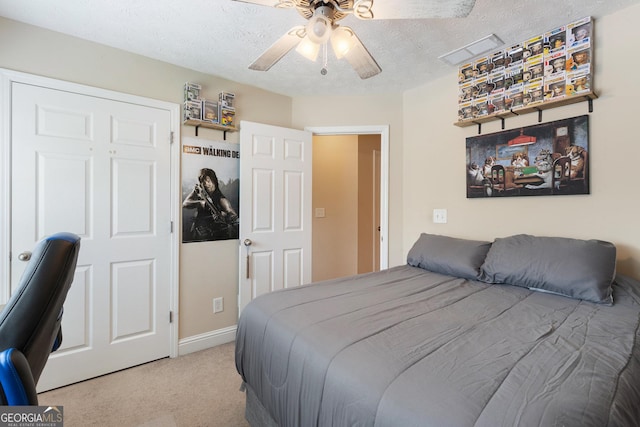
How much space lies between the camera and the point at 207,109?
2432mm

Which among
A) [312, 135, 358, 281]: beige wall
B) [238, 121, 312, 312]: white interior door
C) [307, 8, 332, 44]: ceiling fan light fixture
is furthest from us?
[312, 135, 358, 281]: beige wall

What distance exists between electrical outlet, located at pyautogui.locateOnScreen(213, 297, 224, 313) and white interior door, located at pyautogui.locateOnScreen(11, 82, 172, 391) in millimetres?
380

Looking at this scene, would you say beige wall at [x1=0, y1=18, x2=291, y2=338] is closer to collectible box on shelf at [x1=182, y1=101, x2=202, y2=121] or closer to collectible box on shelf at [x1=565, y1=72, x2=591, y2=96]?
collectible box on shelf at [x1=182, y1=101, x2=202, y2=121]

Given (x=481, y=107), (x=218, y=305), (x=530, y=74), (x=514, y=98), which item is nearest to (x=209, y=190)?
(x=218, y=305)

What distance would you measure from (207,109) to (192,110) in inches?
4.9

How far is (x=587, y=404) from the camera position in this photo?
722 millimetres

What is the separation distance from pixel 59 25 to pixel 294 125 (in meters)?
1.86

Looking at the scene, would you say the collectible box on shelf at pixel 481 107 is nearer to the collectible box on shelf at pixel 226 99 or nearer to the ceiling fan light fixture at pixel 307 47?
the ceiling fan light fixture at pixel 307 47

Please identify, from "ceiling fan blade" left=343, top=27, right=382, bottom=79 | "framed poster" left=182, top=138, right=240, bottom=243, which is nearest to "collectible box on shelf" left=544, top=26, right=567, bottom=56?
"ceiling fan blade" left=343, top=27, right=382, bottom=79

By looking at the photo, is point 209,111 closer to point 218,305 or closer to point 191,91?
point 191,91

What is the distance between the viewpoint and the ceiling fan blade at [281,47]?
139 centimetres

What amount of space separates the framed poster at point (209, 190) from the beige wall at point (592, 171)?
1858mm

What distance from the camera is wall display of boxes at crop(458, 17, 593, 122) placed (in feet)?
5.93

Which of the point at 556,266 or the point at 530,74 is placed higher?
the point at 530,74
